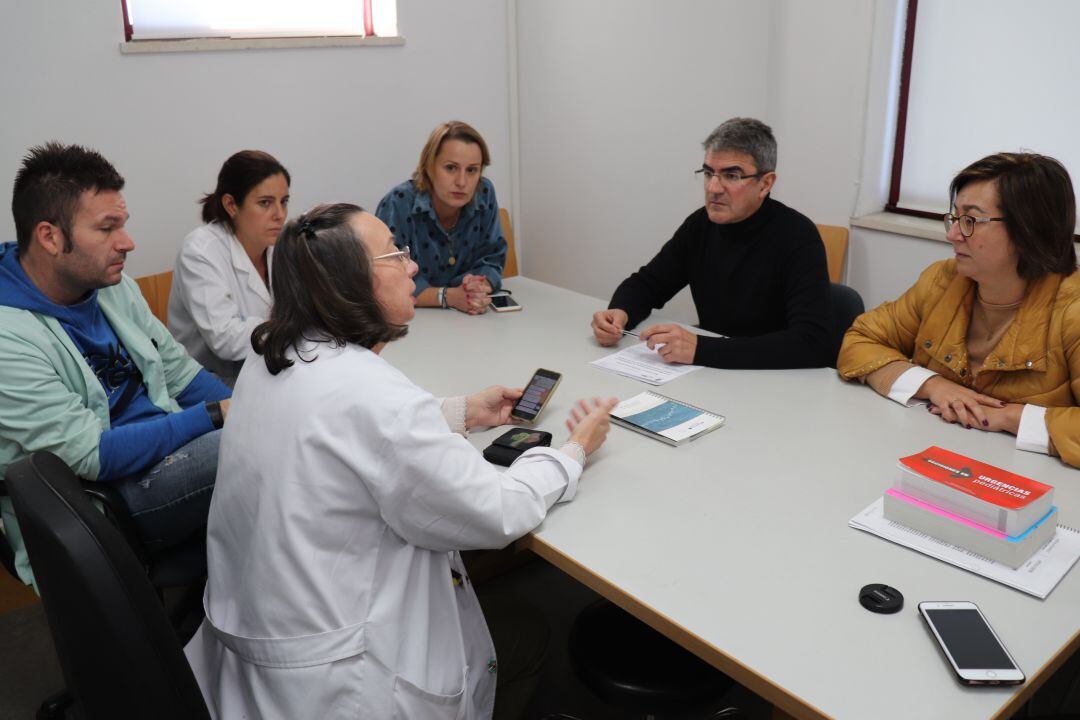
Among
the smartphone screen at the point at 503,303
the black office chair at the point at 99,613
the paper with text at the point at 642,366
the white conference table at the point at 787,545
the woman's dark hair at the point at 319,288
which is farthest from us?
the smartphone screen at the point at 503,303

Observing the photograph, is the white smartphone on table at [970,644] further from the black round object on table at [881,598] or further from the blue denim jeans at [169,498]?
the blue denim jeans at [169,498]

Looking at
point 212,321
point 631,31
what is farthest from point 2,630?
point 631,31

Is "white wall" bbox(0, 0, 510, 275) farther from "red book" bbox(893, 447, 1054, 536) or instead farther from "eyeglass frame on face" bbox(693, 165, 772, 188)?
"red book" bbox(893, 447, 1054, 536)

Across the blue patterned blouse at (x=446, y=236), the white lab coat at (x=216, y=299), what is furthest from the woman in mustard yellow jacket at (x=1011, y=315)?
the white lab coat at (x=216, y=299)

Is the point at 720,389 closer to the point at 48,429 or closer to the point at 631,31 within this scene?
the point at 48,429

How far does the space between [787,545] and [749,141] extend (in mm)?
1360

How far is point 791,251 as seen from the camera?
2574 mm

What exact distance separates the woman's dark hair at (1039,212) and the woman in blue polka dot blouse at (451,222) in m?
1.62

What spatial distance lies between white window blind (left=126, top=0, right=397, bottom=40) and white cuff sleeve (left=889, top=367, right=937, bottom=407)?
2914mm

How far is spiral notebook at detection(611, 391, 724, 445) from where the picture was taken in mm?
1938

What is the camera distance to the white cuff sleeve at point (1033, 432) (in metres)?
1.82

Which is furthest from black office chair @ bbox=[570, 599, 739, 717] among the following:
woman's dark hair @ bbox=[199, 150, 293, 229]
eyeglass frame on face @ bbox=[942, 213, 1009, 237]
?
woman's dark hair @ bbox=[199, 150, 293, 229]

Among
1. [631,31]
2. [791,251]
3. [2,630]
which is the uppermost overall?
[631,31]

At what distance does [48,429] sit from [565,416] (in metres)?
1.12
